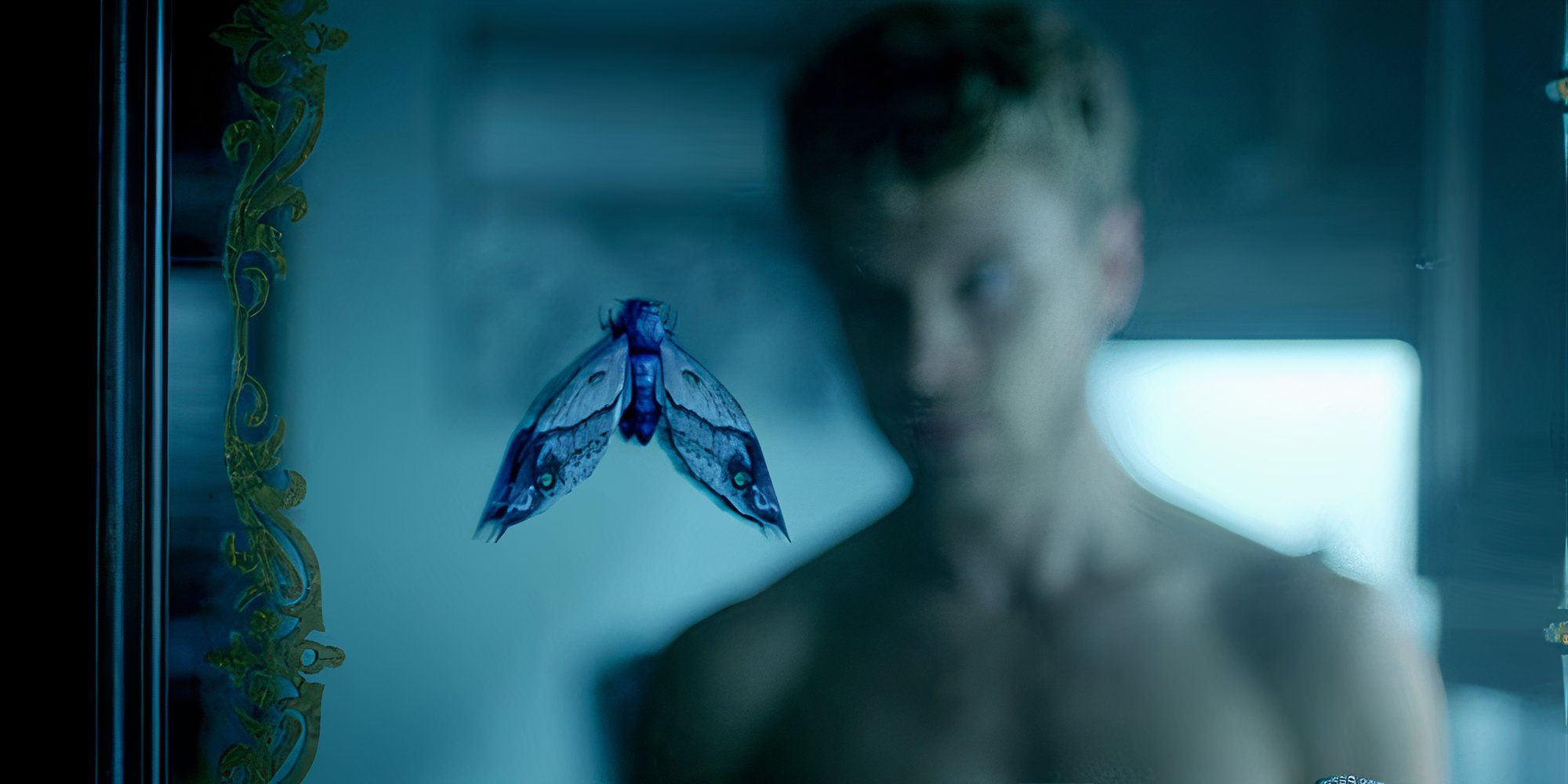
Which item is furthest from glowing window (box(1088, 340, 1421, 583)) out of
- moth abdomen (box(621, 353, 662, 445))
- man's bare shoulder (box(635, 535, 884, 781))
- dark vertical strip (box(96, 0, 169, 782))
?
dark vertical strip (box(96, 0, 169, 782))

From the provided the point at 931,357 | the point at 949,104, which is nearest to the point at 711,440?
the point at 931,357

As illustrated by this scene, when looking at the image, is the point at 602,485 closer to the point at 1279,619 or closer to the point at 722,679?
the point at 722,679

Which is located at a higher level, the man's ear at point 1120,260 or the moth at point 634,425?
the man's ear at point 1120,260

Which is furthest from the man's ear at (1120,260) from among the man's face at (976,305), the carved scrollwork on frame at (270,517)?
the carved scrollwork on frame at (270,517)

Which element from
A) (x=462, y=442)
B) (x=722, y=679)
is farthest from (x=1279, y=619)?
(x=462, y=442)

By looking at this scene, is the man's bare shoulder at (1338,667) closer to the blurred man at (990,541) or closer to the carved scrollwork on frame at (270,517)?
the blurred man at (990,541)

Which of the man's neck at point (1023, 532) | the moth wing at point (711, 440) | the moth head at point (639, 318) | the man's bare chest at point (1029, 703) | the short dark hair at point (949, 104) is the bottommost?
the man's bare chest at point (1029, 703)
